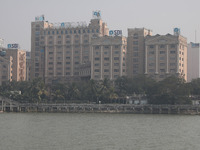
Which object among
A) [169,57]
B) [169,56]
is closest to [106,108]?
[169,57]

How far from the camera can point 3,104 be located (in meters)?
161

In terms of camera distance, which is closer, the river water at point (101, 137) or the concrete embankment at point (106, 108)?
the river water at point (101, 137)

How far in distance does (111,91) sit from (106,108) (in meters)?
13.5

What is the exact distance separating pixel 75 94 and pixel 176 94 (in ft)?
145

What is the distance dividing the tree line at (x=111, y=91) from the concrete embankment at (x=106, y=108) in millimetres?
3230

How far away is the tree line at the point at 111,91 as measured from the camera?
149 metres

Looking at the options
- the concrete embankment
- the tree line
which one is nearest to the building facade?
the tree line

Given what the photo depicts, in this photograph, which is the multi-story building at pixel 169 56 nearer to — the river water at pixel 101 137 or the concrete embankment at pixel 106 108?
the concrete embankment at pixel 106 108

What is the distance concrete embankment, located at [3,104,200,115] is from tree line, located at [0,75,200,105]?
323cm

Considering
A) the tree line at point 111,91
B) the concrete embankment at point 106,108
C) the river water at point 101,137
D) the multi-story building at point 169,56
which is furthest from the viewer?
the multi-story building at point 169,56

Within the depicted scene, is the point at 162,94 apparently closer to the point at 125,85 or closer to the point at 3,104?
the point at 125,85

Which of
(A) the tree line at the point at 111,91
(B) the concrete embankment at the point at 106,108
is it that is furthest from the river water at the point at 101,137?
(A) the tree line at the point at 111,91

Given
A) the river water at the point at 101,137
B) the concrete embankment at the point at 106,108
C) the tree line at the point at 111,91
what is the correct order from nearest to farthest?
1. the river water at the point at 101,137
2. the concrete embankment at the point at 106,108
3. the tree line at the point at 111,91

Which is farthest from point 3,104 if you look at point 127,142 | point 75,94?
point 127,142
